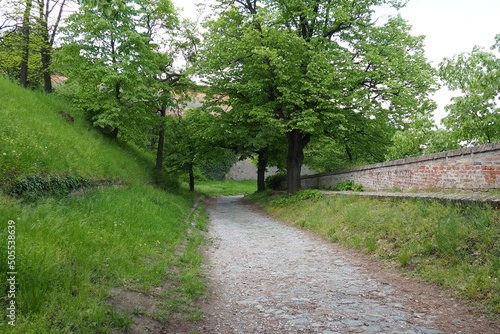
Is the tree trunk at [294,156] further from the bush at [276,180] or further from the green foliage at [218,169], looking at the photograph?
the green foliage at [218,169]

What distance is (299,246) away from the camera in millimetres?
8656

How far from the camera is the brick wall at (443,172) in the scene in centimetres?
747

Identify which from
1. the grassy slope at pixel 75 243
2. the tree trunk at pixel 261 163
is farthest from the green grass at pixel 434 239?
the tree trunk at pixel 261 163

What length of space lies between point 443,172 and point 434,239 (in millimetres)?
3823

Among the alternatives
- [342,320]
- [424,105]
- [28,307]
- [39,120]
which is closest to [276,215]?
[424,105]

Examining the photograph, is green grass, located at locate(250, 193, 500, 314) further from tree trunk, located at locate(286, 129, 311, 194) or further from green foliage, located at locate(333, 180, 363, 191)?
tree trunk, located at locate(286, 129, 311, 194)

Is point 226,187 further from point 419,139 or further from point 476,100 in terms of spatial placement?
point 476,100

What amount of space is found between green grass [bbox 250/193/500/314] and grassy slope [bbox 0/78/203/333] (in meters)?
3.88

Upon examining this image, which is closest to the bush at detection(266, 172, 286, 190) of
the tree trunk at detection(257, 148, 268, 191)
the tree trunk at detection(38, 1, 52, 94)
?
the tree trunk at detection(257, 148, 268, 191)

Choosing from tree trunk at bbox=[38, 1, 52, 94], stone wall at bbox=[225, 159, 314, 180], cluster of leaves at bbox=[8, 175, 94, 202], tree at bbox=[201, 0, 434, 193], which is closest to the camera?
cluster of leaves at bbox=[8, 175, 94, 202]

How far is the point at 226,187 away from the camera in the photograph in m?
39.8

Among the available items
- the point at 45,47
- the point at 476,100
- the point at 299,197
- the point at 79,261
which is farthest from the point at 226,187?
the point at 79,261

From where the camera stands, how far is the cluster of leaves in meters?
5.90

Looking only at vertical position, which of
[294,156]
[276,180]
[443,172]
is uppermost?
[294,156]
